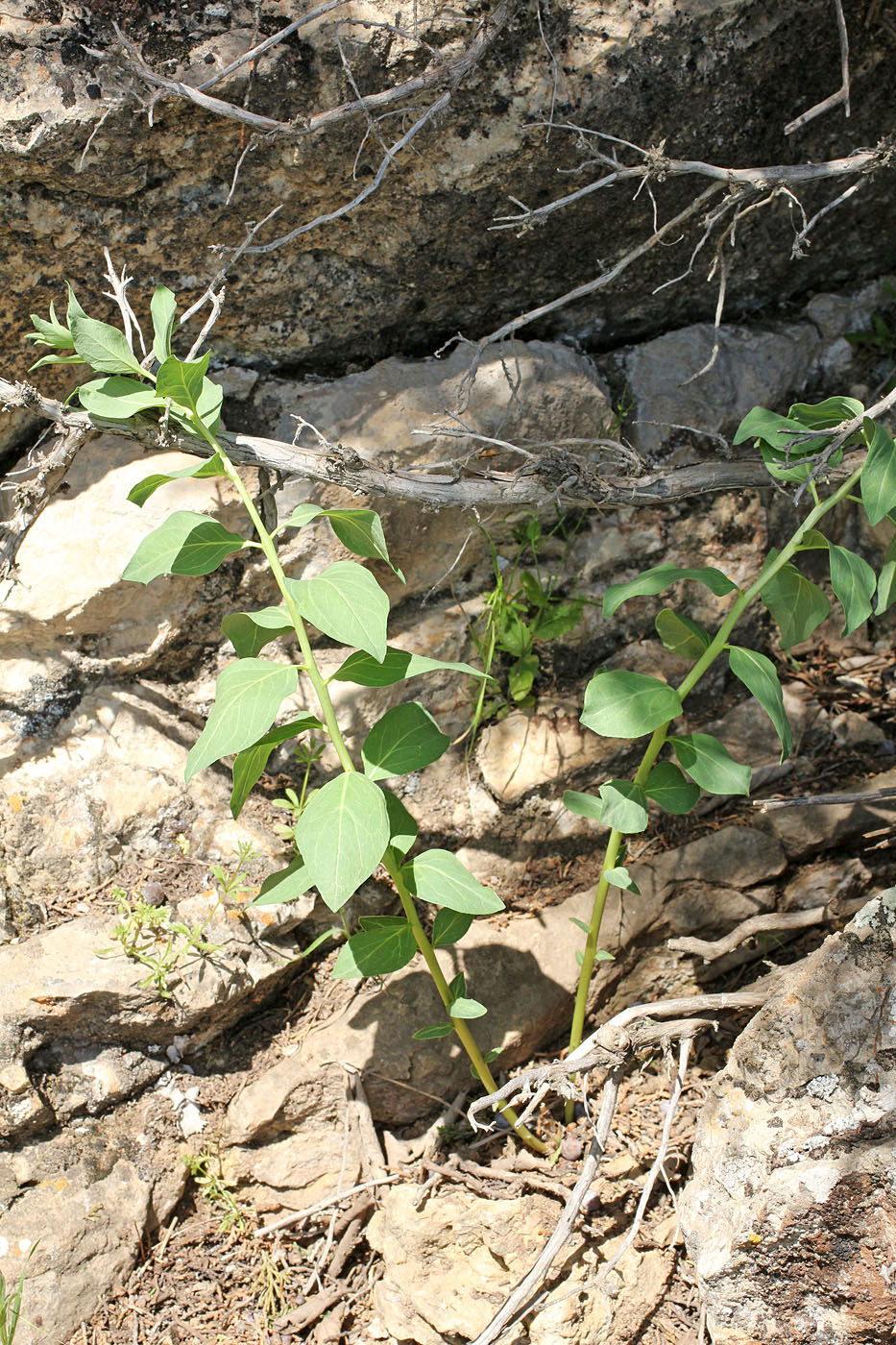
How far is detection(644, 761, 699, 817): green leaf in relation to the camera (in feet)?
6.77

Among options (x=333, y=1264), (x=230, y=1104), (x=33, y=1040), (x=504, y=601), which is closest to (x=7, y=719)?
(x=33, y=1040)

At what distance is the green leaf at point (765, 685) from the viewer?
1.80 m

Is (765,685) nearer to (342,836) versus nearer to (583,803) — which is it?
(583,803)

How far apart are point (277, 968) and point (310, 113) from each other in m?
2.37

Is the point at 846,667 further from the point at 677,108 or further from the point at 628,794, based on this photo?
the point at 677,108

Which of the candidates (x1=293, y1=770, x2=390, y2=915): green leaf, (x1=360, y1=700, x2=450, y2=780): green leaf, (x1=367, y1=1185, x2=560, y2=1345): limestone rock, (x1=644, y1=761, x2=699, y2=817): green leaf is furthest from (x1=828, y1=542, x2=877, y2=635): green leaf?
(x1=367, y1=1185, x2=560, y2=1345): limestone rock

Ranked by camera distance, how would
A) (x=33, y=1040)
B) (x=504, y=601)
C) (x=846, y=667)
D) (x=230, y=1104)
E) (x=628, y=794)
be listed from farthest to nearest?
1. (x=846, y=667)
2. (x=504, y=601)
3. (x=230, y=1104)
4. (x=33, y=1040)
5. (x=628, y=794)

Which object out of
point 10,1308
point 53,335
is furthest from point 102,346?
point 10,1308

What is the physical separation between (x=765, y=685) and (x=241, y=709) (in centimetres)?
105

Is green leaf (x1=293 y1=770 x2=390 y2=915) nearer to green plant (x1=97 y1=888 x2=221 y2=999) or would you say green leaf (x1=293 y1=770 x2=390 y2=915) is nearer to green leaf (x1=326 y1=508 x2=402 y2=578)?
green leaf (x1=326 y1=508 x2=402 y2=578)

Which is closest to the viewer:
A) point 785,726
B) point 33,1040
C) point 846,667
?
point 785,726

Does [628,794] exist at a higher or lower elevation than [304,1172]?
higher

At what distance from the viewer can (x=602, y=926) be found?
2650 mm

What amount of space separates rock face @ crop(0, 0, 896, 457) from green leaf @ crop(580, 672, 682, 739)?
4.95 feet
